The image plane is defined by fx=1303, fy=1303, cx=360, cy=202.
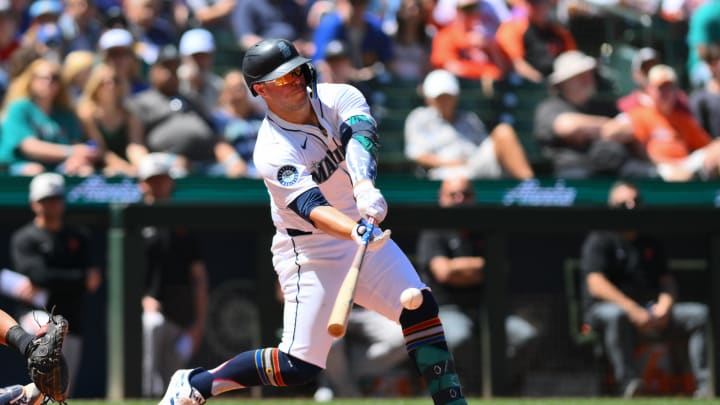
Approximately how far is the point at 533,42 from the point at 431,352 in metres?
7.22

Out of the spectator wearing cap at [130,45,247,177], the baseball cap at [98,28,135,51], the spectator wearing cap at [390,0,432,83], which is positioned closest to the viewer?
the spectator wearing cap at [130,45,247,177]

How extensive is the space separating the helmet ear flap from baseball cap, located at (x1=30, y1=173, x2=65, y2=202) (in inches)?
142

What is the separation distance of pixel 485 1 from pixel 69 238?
5.47 metres

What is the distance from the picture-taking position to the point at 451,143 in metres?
10.5

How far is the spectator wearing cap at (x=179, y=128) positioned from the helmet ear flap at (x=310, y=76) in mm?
4390

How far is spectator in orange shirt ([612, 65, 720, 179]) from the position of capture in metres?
11.0

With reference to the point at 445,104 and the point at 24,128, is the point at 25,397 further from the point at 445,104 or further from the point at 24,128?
the point at 445,104

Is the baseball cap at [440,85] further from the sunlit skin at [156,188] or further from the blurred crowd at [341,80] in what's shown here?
the sunlit skin at [156,188]

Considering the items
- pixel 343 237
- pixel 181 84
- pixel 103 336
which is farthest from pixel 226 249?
pixel 343 237

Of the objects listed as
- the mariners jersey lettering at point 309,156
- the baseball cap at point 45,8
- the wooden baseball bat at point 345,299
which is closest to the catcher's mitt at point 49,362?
the mariners jersey lettering at point 309,156

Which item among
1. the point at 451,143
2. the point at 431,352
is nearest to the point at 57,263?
the point at 451,143

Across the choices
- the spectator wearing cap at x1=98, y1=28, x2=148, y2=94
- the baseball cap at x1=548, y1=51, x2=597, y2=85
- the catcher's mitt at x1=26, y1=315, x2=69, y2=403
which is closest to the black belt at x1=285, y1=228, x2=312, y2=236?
the catcher's mitt at x1=26, y1=315, x2=69, y2=403

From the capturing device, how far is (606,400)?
28.4 feet

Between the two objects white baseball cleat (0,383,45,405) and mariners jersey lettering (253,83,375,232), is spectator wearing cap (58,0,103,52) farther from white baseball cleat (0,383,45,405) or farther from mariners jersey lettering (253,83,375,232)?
mariners jersey lettering (253,83,375,232)
